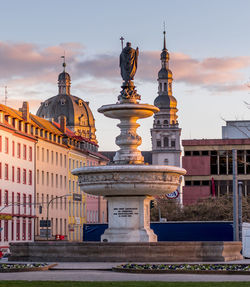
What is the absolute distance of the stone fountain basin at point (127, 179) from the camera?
3400cm

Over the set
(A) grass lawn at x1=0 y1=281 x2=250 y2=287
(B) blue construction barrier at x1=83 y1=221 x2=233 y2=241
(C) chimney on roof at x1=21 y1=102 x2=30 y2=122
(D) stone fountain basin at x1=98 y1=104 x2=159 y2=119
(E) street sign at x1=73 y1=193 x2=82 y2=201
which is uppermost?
(C) chimney on roof at x1=21 y1=102 x2=30 y2=122

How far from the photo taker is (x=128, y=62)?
122 ft

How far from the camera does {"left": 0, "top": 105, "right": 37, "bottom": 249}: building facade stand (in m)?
91.7

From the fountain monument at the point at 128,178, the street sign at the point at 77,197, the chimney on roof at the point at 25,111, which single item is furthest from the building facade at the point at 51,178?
the fountain monument at the point at 128,178

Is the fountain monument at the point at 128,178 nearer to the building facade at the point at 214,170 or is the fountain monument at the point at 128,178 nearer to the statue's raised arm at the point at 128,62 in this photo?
the statue's raised arm at the point at 128,62

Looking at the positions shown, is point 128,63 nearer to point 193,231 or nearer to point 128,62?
point 128,62

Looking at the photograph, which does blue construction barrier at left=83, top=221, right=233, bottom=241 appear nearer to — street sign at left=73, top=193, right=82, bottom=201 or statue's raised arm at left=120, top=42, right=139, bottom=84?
statue's raised arm at left=120, top=42, right=139, bottom=84

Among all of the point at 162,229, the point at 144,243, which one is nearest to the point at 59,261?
the point at 144,243

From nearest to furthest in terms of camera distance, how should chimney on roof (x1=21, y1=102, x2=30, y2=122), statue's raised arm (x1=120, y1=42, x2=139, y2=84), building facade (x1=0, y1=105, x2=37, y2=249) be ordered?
statue's raised arm (x1=120, y1=42, x2=139, y2=84) → building facade (x1=0, y1=105, x2=37, y2=249) → chimney on roof (x1=21, y1=102, x2=30, y2=122)

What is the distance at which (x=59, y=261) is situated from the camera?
3272 cm

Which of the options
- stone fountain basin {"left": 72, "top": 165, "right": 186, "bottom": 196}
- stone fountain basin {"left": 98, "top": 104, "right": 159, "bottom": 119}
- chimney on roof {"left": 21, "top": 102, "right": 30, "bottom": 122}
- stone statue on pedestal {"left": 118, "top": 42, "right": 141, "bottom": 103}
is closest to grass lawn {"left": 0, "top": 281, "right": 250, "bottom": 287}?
stone fountain basin {"left": 72, "top": 165, "right": 186, "bottom": 196}

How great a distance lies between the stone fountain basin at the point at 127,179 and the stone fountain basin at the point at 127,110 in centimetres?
278

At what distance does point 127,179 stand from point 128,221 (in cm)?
204

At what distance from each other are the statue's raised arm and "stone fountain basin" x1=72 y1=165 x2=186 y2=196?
4868 mm
